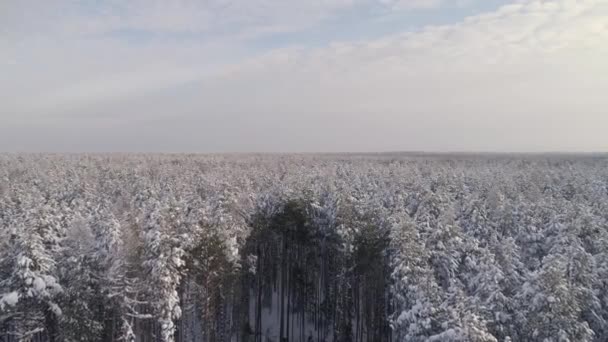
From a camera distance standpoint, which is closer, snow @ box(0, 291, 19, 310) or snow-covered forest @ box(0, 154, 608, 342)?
snow-covered forest @ box(0, 154, 608, 342)

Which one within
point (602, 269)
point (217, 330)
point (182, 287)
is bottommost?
point (217, 330)

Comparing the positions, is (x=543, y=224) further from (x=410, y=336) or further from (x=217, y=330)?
(x=217, y=330)

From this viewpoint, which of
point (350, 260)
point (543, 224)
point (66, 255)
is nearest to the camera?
point (66, 255)

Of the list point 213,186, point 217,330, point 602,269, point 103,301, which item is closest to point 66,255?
point 103,301

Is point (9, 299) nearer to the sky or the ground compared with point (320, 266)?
nearer to the sky

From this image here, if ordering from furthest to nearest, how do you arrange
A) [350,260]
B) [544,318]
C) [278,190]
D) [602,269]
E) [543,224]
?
[278,190] → [350,260] → [543,224] → [602,269] → [544,318]

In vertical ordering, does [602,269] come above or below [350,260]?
above

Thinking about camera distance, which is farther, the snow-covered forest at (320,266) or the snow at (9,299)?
the snow at (9,299)

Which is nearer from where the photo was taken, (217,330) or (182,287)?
(182,287)

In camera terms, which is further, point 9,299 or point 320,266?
point 320,266
